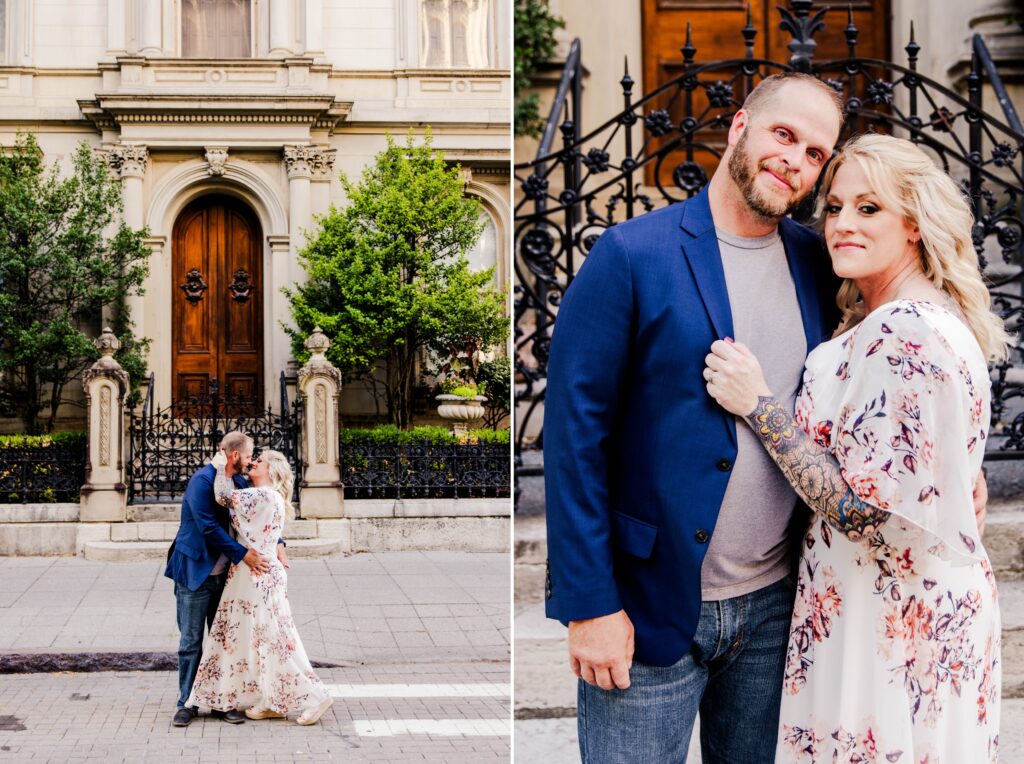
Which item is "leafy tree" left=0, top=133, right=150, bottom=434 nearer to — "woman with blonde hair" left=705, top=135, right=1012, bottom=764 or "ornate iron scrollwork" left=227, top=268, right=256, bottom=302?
"ornate iron scrollwork" left=227, top=268, right=256, bottom=302

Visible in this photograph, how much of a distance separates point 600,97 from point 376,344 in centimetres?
668

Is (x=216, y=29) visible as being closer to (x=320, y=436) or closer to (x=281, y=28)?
(x=281, y=28)

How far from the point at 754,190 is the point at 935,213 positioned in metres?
0.45

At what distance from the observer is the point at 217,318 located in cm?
2000

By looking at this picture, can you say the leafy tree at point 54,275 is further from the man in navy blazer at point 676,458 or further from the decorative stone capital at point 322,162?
the man in navy blazer at point 676,458

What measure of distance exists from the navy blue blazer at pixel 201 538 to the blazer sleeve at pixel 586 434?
4.29m

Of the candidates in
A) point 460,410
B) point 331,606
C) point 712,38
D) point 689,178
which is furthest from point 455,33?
point 689,178

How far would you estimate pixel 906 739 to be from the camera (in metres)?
2.70

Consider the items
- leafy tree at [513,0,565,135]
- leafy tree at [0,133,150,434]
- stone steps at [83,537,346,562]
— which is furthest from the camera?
leafy tree at [0,133,150,434]

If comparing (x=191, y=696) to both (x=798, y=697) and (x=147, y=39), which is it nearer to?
(x=798, y=697)

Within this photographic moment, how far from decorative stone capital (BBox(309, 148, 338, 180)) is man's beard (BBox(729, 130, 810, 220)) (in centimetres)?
1792

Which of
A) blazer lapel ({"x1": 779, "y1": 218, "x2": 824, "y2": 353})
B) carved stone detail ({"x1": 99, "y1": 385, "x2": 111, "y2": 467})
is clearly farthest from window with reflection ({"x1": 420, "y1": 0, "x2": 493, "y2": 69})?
blazer lapel ({"x1": 779, "y1": 218, "x2": 824, "y2": 353})

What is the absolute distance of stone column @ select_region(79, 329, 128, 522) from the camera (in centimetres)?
1455

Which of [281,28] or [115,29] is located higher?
[281,28]
